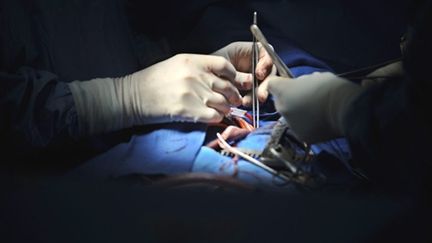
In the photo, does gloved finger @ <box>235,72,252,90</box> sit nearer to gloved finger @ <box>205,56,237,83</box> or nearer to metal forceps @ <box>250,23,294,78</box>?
gloved finger @ <box>205,56,237,83</box>

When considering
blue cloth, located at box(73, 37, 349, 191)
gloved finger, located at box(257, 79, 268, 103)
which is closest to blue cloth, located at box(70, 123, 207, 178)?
blue cloth, located at box(73, 37, 349, 191)

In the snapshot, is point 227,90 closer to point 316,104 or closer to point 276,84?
point 276,84

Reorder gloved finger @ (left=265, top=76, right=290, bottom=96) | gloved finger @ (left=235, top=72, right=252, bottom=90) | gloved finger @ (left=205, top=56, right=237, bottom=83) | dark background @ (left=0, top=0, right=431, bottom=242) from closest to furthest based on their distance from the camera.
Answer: dark background @ (left=0, top=0, right=431, bottom=242) < gloved finger @ (left=265, top=76, right=290, bottom=96) < gloved finger @ (left=205, top=56, right=237, bottom=83) < gloved finger @ (left=235, top=72, right=252, bottom=90)

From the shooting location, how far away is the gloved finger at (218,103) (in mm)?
1230

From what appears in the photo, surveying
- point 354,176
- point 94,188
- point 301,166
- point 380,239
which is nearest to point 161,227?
point 94,188

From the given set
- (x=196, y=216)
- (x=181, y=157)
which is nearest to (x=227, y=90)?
(x=181, y=157)

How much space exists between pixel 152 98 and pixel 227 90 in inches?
8.7

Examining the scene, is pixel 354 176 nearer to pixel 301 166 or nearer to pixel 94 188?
pixel 301 166

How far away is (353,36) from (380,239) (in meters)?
0.97

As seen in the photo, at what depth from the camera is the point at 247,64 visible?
147cm

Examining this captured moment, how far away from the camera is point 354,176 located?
1143 mm

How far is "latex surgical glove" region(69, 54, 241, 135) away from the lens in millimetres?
1165

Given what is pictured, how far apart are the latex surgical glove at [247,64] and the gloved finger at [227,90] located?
7cm

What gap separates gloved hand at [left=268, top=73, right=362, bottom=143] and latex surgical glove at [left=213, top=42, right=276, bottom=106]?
0.21 m
